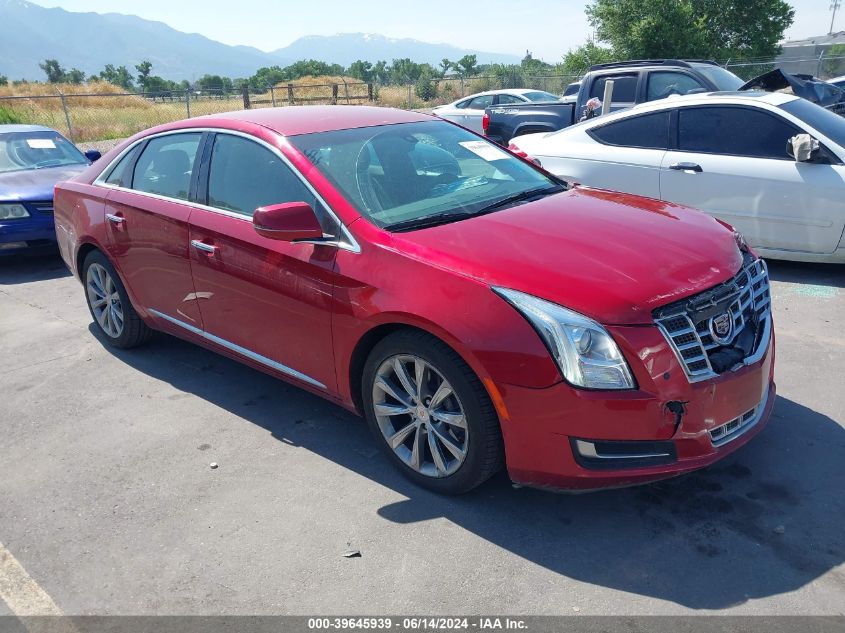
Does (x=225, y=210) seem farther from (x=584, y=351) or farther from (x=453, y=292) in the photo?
(x=584, y=351)

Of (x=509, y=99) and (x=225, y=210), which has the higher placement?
(x=225, y=210)

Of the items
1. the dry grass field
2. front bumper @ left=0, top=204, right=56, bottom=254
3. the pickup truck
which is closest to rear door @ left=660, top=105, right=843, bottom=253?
the pickup truck

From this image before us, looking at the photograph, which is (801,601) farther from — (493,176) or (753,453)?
(493,176)

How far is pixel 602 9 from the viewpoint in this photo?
30094mm

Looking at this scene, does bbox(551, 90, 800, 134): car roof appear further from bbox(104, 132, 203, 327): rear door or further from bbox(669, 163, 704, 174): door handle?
bbox(104, 132, 203, 327): rear door

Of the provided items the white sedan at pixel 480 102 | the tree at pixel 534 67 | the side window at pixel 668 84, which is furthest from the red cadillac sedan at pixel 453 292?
the tree at pixel 534 67

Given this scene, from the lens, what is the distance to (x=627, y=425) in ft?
9.00

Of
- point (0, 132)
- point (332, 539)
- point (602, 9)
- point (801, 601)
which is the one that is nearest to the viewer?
point (801, 601)

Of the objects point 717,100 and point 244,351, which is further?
point 717,100

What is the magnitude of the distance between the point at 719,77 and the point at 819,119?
399cm

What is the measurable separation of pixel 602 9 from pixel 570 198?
29663 millimetres

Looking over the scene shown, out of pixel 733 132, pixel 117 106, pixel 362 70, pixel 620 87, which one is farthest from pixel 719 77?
pixel 362 70

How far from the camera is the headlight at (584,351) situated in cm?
274

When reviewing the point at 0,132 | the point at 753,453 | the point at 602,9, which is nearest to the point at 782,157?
the point at 753,453
